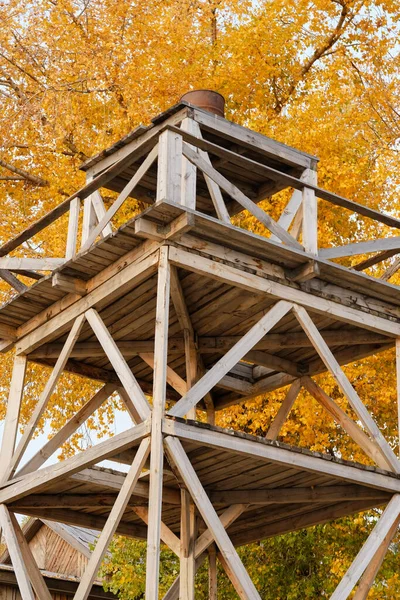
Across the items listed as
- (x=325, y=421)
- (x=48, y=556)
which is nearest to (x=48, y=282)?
(x=325, y=421)

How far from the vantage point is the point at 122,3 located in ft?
69.0

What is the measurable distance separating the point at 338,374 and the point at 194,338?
2.22 m

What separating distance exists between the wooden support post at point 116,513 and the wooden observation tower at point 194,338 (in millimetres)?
20

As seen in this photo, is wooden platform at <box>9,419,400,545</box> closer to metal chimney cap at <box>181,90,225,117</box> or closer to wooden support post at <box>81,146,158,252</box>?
wooden support post at <box>81,146,158,252</box>

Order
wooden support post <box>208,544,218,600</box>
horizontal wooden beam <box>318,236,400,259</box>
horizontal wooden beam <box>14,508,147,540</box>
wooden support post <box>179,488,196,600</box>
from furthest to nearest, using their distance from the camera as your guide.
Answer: wooden support post <box>208,544,218,600</box>
horizontal wooden beam <box>14,508,147,540</box>
horizontal wooden beam <box>318,236,400,259</box>
wooden support post <box>179,488,196,600</box>

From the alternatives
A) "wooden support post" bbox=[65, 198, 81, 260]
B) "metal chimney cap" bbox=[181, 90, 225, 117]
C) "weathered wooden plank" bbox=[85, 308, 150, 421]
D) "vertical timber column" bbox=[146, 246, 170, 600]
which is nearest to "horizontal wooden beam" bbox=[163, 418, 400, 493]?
"vertical timber column" bbox=[146, 246, 170, 600]

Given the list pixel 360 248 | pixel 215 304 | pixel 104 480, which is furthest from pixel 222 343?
pixel 104 480

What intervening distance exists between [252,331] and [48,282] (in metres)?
2.39

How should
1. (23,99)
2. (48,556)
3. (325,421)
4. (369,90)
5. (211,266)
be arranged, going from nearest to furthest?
(211,266) → (325,421) → (23,99) → (369,90) → (48,556)

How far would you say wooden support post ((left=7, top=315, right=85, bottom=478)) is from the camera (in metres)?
10.9

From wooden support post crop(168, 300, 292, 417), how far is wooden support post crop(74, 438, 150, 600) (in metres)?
0.47

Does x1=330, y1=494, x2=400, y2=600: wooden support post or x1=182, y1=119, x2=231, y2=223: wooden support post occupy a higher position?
x1=182, y1=119, x2=231, y2=223: wooden support post

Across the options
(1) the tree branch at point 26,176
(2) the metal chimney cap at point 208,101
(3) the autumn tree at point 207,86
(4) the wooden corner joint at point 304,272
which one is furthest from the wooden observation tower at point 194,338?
(1) the tree branch at point 26,176

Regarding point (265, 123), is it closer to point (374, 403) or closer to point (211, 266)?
point (374, 403)
